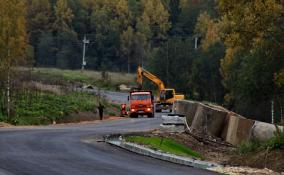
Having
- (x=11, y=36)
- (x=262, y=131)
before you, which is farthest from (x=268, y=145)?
(x=11, y=36)

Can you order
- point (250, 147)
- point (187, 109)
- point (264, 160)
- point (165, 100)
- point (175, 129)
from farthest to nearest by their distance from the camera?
1. point (165, 100)
2. point (187, 109)
3. point (175, 129)
4. point (250, 147)
5. point (264, 160)

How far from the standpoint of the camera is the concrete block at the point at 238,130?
1093 inches

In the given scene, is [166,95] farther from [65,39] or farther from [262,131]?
[65,39]

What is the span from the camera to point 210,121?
105 ft

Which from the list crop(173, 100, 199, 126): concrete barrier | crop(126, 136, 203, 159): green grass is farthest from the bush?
crop(173, 100, 199, 126): concrete barrier

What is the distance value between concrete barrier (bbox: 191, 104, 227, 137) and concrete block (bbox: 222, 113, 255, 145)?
0.79 m

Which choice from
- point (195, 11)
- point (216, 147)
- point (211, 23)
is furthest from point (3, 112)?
point (195, 11)

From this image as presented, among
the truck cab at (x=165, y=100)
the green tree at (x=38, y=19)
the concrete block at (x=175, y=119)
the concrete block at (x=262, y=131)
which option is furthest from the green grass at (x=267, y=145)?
the green tree at (x=38, y=19)

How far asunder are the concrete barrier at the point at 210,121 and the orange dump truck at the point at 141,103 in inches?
948

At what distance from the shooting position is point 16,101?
50.9 meters

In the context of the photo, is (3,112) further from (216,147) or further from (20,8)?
(216,147)

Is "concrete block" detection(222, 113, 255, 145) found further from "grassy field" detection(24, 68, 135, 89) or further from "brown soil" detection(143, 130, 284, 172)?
"grassy field" detection(24, 68, 135, 89)

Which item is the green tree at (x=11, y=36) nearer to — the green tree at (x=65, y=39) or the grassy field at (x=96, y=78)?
the grassy field at (x=96, y=78)

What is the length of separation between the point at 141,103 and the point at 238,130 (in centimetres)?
2795
